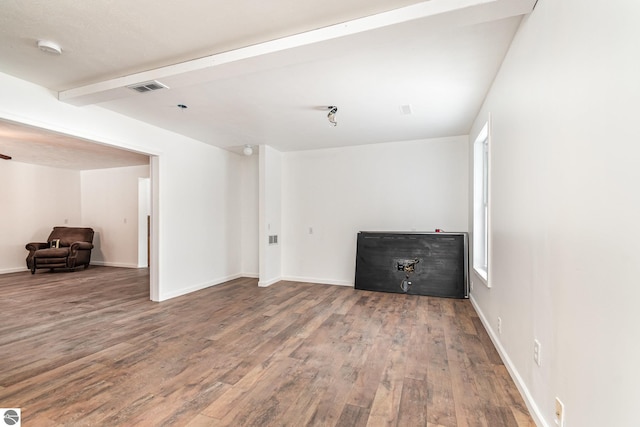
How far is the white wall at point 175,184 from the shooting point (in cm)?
304

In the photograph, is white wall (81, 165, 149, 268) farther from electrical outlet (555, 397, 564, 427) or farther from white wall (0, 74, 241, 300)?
electrical outlet (555, 397, 564, 427)

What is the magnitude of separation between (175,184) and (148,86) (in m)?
2.12

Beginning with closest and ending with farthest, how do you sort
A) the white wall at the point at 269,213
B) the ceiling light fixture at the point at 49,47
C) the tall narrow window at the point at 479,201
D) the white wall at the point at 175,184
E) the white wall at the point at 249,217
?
1. the ceiling light fixture at the point at 49,47
2. the white wall at the point at 175,184
3. the tall narrow window at the point at 479,201
4. the white wall at the point at 269,213
5. the white wall at the point at 249,217

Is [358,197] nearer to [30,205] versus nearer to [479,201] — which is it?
[479,201]

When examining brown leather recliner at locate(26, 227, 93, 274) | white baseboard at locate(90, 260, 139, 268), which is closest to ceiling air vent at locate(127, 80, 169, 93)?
brown leather recliner at locate(26, 227, 93, 274)

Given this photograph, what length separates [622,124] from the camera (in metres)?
1.01

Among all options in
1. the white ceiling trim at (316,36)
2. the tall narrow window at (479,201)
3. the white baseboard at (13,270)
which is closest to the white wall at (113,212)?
the white baseboard at (13,270)

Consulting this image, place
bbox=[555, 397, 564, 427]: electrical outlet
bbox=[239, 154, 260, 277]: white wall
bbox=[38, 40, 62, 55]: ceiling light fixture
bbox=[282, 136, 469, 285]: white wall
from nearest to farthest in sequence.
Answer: bbox=[555, 397, 564, 427]: electrical outlet → bbox=[38, 40, 62, 55]: ceiling light fixture → bbox=[282, 136, 469, 285]: white wall → bbox=[239, 154, 260, 277]: white wall

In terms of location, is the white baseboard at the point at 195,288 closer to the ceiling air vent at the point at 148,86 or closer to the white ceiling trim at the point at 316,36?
the white ceiling trim at the point at 316,36

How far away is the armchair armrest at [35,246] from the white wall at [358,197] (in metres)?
5.62

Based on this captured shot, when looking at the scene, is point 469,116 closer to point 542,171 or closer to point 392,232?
point 392,232

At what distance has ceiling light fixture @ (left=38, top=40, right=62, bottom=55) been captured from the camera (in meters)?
2.24

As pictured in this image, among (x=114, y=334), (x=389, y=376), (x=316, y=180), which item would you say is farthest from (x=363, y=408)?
(x=316, y=180)

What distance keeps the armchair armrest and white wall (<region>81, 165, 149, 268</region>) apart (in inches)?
42.6
